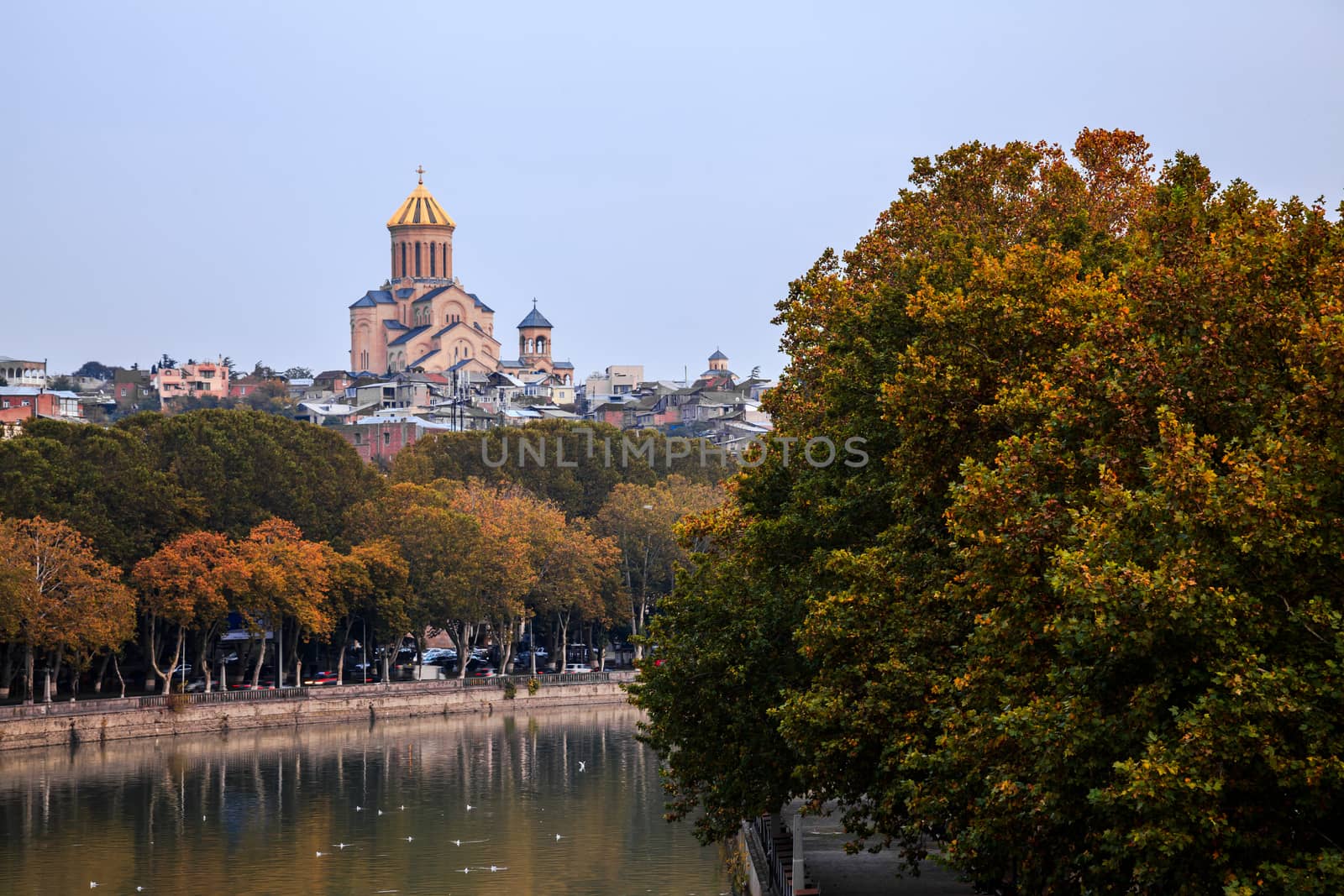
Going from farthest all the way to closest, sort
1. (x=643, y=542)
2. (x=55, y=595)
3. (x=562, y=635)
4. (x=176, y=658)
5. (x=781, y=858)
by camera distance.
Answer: (x=643, y=542)
(x=562, y=635)
(x=176, y=658)
(x=55, y=595)
(x=781, y=858)

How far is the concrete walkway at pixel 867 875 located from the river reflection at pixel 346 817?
411cm

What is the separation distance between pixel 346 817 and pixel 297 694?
18.8 m

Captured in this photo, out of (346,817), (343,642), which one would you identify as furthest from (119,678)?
(346,817)

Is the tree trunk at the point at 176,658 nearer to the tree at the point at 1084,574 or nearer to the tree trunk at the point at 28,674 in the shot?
the tree trunk at the point at 28,674

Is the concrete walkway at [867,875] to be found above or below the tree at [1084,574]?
below

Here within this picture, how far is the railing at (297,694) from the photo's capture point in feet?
175

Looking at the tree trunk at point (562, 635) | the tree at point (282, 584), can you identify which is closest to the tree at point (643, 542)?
the tree trunk at point (562, 635)

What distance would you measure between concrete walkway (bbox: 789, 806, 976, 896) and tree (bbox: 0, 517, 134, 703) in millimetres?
28483

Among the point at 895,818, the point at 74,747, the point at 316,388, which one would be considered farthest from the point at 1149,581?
the point at 316,388

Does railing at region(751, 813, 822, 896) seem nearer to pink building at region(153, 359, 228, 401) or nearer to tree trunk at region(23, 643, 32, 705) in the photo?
tree trunk at region(23, 643, 32, 705)

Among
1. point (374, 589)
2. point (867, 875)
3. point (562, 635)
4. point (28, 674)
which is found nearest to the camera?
point (867, 875)

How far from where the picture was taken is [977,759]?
50.9 feet

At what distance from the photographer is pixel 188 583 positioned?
56.7 m

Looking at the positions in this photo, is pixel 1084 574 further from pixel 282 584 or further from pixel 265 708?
pixel 265 708
